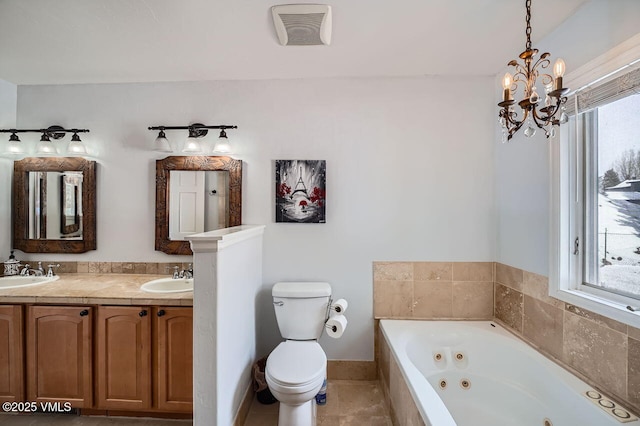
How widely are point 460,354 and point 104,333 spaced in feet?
8.04

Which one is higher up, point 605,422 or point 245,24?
point 245,24

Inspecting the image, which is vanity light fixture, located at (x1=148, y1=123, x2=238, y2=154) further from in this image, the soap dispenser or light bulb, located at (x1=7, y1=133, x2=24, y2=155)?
the soap dispenser

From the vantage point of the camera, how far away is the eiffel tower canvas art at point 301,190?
223 centimetres

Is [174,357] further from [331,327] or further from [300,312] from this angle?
[331,327]

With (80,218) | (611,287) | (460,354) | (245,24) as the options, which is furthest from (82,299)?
(611,287)

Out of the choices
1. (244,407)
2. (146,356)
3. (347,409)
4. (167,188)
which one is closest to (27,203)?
(167,188)

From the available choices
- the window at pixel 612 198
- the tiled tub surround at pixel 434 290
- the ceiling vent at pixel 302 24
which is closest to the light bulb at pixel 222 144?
the ceiling vent at pixel 302 24

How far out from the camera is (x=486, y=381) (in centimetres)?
179

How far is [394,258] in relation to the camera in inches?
87.6

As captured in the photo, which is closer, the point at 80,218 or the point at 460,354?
the point at 460,354

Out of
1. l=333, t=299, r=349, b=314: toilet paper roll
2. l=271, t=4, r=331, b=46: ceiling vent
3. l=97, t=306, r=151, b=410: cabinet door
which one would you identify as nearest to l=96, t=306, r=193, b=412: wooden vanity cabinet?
l=97, t=306, r=151, b=410: cabinet door

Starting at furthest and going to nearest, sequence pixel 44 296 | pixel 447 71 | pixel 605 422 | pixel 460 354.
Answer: pixel 447 71 < pixel 460 354 < pixel 44 296 < pixel 605 422

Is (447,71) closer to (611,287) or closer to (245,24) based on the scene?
(245,24)

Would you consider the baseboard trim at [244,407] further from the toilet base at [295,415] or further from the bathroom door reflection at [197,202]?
the bathroom door reflection at [197,202]
